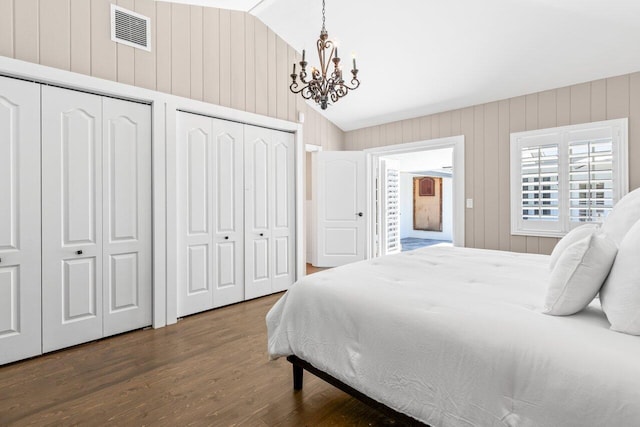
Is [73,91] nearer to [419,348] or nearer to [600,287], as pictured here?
[419,348]

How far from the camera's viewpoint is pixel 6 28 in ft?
7.64

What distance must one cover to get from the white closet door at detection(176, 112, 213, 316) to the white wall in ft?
24.9

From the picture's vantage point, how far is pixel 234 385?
2.06m

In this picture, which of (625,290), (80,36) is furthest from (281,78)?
(625,290)

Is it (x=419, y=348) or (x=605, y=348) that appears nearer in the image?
(x=605, y=348)

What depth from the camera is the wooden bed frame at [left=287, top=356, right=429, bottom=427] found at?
54.5 inches

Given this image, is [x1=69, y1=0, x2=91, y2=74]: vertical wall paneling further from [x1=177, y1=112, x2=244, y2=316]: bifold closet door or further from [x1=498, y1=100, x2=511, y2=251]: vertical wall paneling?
[x1=498, y1=100, x2=511, y2=251]: vertical wall paneling

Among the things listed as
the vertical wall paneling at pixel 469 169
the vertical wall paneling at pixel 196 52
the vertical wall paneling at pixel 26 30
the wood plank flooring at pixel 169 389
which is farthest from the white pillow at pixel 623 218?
the vertical wall paneling at pixel 26 30

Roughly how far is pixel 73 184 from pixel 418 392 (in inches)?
110

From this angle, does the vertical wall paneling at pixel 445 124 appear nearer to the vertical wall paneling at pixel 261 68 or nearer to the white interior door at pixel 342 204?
the white interior door at pixel 342 204

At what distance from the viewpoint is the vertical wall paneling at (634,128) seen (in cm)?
321

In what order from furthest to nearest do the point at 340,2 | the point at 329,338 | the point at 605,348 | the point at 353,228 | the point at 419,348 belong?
1. the point at 353,228
2. the point at 340,2
3. the point at 329,338
4. the point at 419,348
5. the point at 605,348

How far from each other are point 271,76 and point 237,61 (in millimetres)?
465

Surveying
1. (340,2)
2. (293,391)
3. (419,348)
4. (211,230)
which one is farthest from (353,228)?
(419,348)
